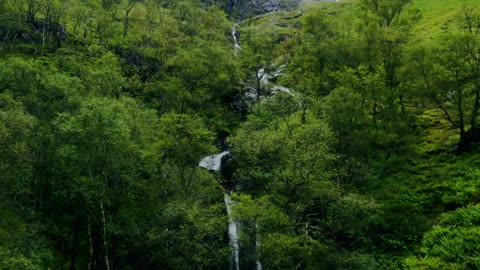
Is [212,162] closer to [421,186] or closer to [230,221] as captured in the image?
[230,221]

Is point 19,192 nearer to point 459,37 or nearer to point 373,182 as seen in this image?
point 373,182

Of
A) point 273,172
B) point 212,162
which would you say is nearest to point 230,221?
point 273,172

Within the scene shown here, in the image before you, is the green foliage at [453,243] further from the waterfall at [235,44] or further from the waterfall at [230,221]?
the waterfall at [235,44]

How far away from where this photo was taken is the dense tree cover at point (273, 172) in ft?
123

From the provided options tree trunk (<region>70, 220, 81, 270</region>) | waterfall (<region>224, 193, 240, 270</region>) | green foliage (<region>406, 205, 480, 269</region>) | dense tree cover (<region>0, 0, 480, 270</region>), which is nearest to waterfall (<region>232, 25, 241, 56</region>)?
dense tree cover (<region>0, 0, 480, 270</region>)

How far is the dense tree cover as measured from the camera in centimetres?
3735

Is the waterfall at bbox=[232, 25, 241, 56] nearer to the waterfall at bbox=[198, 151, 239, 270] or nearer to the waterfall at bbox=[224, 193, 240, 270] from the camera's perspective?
the waterfall at bbox=[198, 151, 239, 270]

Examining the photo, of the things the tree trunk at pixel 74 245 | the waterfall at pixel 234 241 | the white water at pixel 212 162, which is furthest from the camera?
the white water at pixel 212 162

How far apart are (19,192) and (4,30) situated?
56116 mm

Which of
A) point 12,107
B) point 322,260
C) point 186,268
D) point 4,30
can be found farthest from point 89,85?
point 4,30

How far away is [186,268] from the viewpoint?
127ft

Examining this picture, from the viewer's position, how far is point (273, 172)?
134 feet

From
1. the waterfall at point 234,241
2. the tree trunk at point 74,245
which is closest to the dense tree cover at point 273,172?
the tree trunk at point 74,245

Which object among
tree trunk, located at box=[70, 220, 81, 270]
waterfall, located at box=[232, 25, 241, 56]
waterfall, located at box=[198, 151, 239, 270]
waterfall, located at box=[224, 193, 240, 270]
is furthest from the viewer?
waterfall, located at box=[232, 25, 241, 56]
